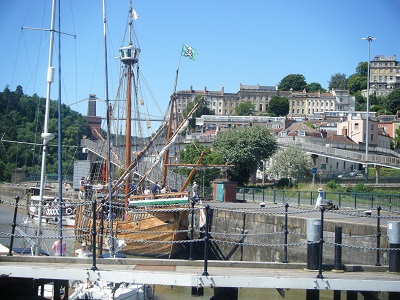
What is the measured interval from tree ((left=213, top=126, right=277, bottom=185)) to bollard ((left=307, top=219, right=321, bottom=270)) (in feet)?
149

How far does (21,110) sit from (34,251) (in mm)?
80200

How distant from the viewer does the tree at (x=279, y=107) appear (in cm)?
16662

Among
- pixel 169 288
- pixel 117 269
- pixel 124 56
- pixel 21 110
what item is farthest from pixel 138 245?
pixel 21 110

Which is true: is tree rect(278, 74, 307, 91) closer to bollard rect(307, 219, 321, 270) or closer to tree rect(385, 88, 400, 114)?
tree rect(385, 88, 400, 114)

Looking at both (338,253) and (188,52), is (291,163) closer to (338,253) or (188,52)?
(188,52)

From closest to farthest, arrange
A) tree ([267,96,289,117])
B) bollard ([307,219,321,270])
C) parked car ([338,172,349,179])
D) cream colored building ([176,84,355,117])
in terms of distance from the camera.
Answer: bollard ([307,219,321,270]) → parked car ([338,172,349,179]) → tree ([267,96,289,117]) → cream colored building ([176,84,355,117])

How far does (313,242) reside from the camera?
36.9 feet

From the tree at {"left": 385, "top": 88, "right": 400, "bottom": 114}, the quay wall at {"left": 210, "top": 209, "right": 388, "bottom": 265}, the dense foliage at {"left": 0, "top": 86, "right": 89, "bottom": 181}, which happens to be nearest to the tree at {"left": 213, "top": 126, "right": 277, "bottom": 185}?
the dense foliage at {"left": 0, "top": 86, "right": 89, "bottom": 181}

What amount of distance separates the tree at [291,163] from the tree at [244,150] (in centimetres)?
556

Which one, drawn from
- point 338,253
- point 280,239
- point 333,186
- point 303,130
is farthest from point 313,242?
point 303,130

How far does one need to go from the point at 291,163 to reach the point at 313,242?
55493 millimetres

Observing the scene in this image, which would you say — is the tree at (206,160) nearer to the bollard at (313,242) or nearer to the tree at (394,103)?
the bollard at (313,242)

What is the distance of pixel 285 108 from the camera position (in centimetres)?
16725

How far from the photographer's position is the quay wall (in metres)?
20.4
